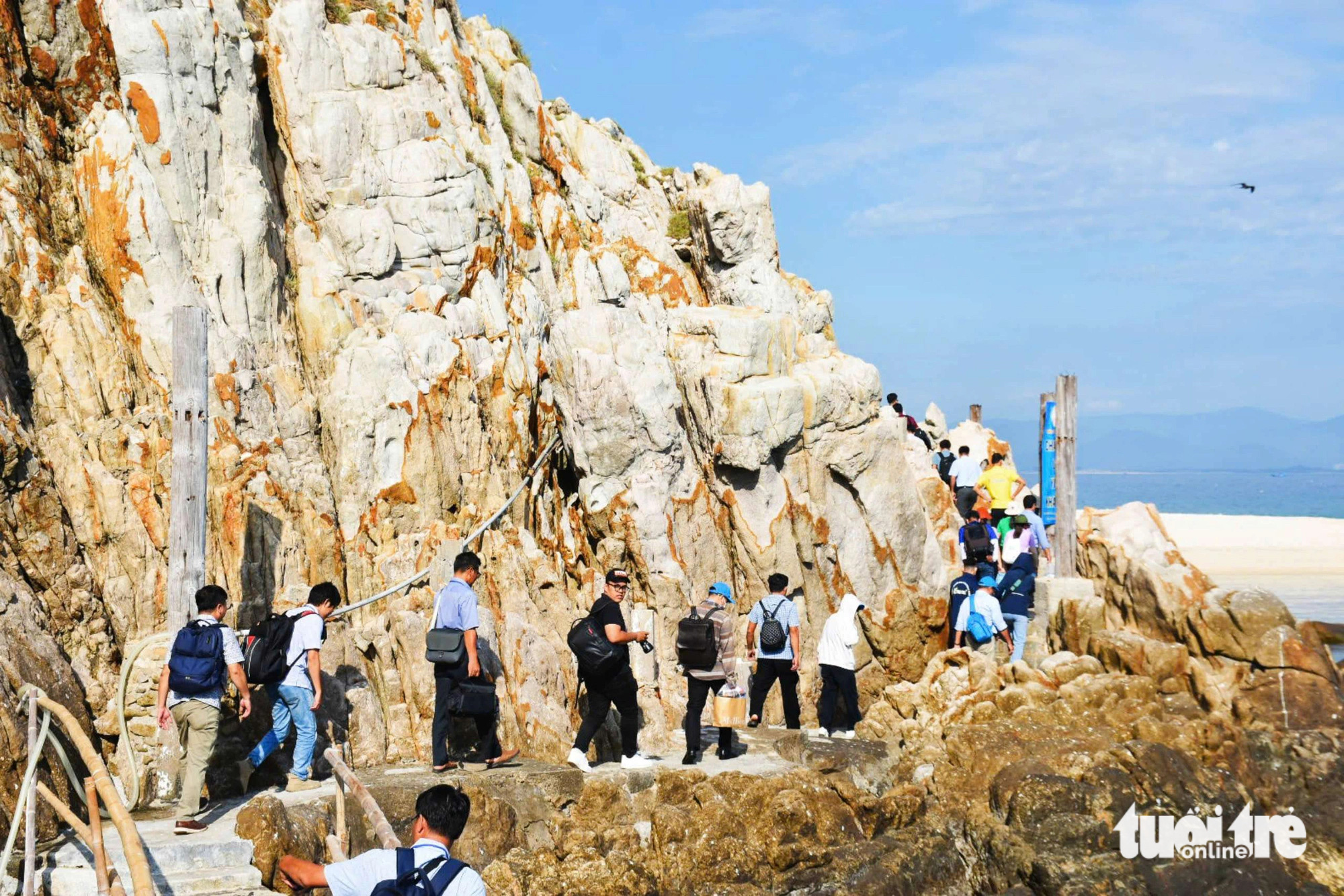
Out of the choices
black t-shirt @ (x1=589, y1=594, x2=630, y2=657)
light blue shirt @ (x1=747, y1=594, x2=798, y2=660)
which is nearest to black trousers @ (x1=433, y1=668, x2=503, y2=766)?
black t-shirt @ (x1=589, y1=594, x2=630, y2=657)

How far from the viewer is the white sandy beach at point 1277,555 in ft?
121

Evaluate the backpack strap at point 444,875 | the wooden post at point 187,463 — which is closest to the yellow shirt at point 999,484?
the wooden post at point 187,463

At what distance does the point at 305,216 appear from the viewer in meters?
16.7

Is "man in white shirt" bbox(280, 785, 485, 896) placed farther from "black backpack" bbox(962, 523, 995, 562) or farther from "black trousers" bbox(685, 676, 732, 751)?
"black backpack" bbox(962, 523, 995, 562)

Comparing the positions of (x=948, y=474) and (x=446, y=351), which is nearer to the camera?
(x=446, y=351)

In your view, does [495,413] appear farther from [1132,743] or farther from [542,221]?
[1132,743]

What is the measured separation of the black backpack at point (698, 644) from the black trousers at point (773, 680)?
118cm

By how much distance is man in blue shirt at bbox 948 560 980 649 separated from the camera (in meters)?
17.1

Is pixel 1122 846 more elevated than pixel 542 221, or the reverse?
pixel 542 221

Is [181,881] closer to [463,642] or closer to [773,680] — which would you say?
[463,642]

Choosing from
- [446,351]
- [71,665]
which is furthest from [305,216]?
[71,665]

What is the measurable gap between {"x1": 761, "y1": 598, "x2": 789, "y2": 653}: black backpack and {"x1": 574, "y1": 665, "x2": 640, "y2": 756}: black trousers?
200 centimetres

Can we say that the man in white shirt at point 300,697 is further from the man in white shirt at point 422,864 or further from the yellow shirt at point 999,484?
the yellow shirt at point 999,484

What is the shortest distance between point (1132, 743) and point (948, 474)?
11645mm
